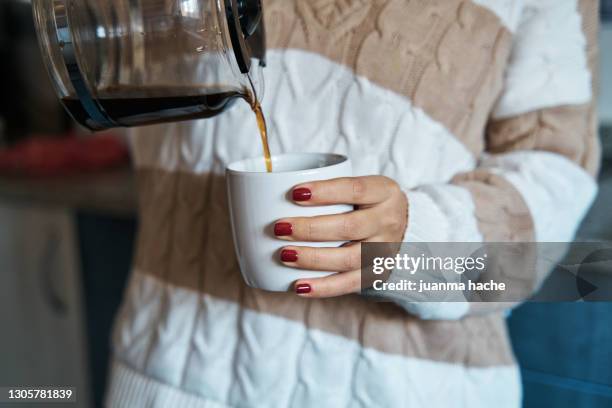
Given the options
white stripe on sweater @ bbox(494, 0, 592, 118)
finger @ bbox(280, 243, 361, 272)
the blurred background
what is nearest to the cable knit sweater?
white stripe on sweater @ bbox(494, 0, 592, 118)

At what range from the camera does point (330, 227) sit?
0.44 meters

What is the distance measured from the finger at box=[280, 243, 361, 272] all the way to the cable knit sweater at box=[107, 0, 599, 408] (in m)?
0.10

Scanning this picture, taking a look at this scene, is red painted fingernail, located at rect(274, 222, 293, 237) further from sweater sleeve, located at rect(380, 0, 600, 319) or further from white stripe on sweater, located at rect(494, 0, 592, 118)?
white stripe on sweater, located at rect(494, 0, 592, 118)

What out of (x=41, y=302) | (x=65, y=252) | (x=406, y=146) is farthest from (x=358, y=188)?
(x=41, y=302)

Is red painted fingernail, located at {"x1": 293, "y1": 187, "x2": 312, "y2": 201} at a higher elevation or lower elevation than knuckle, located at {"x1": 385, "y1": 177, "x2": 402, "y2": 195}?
higher

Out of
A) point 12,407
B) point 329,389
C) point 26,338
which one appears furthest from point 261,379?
point 26,338

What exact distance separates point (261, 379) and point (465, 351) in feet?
0.68

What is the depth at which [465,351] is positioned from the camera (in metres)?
0.60

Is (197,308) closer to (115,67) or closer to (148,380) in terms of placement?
(148,380)

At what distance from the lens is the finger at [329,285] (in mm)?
447

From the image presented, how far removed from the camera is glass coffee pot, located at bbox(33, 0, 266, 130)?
1.56ft

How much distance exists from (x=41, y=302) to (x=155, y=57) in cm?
97

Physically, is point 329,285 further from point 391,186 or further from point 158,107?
point 158,107

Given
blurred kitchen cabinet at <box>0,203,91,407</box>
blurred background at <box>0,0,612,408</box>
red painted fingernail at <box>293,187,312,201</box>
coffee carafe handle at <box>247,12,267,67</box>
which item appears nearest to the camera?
red painted fingernail at <box>293,187,312,201</box>
